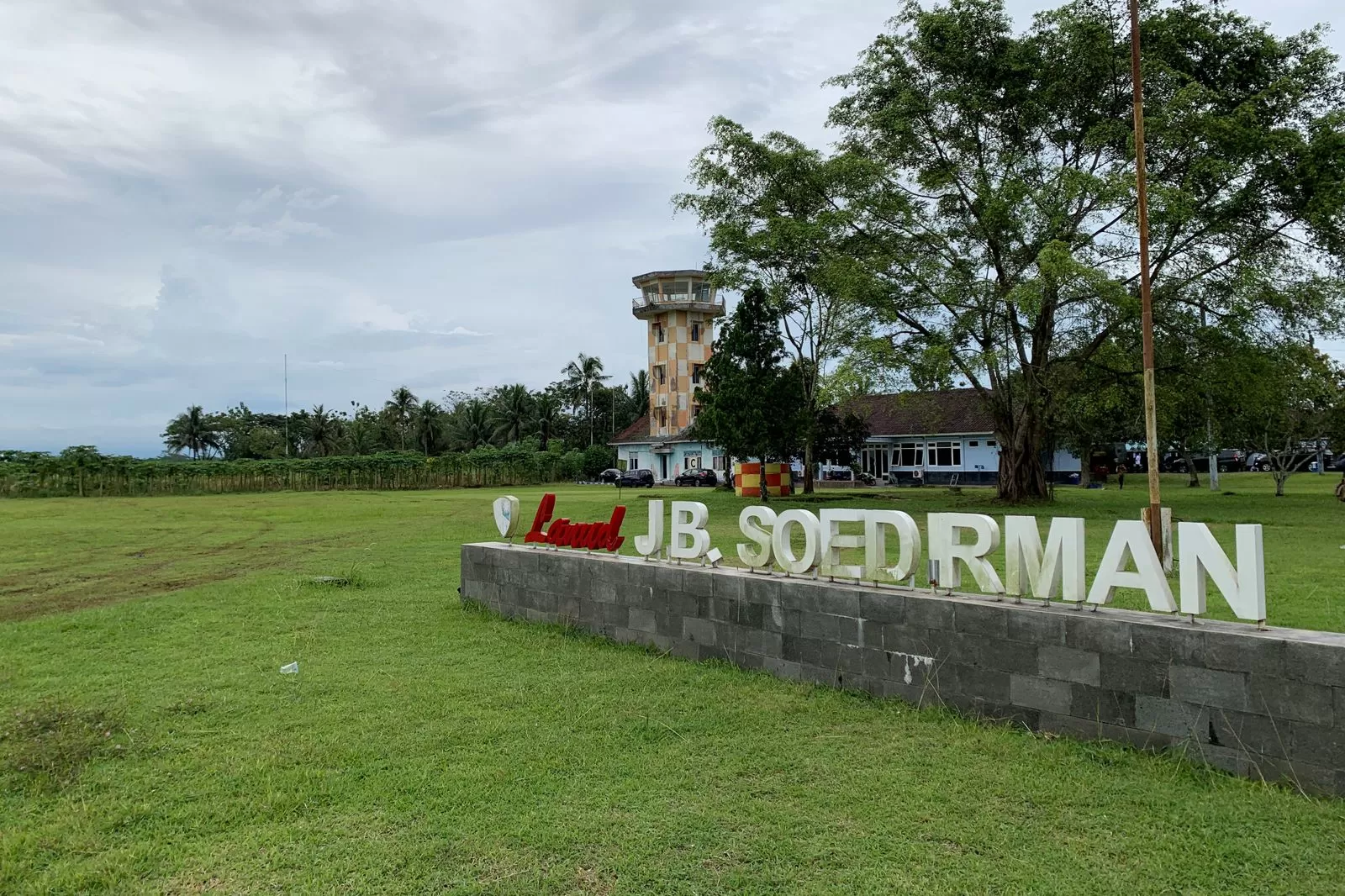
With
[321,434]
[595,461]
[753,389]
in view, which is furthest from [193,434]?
[753,389]

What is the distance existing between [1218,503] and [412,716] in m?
22.8

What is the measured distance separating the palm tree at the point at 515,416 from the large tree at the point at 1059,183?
39.6 metres

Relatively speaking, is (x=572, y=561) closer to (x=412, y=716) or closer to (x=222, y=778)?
(x=412, y=716)

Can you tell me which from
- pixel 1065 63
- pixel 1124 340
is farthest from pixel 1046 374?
pixel 1065 63

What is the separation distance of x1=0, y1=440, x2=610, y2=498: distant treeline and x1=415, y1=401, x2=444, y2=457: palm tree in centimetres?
1105

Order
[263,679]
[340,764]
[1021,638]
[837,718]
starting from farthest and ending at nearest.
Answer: [263,679], [837,718], [1021,638], [340,764]

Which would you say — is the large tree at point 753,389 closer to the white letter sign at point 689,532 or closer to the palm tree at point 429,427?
the white letter sign at point 689,532

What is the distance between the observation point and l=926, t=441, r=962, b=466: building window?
40156 mm

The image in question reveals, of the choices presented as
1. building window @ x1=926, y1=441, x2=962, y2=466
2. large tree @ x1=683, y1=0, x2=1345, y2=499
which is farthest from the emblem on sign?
building window @ x1=926, y1=441, x2=962, y2=466

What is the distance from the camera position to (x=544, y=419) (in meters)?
61.4

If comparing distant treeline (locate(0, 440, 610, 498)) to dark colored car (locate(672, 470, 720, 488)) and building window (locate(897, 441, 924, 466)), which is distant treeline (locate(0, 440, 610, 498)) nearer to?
dark colored car (locate(672, 470, 720, 488))

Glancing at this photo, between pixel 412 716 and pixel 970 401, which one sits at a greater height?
pixel 970 401

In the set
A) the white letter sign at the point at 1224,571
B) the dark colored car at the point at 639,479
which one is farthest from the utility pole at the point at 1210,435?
the dark colored car at the point at 639,479

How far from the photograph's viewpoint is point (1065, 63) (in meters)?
21.3
